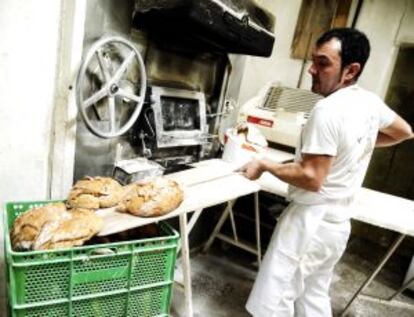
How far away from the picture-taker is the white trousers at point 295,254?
1898 mm

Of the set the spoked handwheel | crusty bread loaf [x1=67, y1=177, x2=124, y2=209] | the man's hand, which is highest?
the spoked handwheel

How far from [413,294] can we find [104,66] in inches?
135

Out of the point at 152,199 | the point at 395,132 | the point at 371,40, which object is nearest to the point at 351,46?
the point at 395,132

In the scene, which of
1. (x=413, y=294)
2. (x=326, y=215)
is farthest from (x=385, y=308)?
(x=326, y=215)

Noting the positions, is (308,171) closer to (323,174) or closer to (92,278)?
(323,174)

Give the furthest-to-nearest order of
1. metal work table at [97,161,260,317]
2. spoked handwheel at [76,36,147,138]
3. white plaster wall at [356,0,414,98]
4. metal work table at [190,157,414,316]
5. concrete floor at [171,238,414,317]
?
white plaster wall at [356,0,414,98]
concrete floor at [171,238,414,317]
metal work table at [190,157,414,316]
spoked handwheel at [76,36,147,138]
metal work table at [97,161,260,317]

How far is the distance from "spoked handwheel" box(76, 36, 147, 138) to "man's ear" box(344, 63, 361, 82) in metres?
1.09

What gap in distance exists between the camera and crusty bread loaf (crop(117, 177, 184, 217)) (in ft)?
5.32

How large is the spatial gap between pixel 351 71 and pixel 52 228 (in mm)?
1539

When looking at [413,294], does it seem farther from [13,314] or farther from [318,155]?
[13,314]

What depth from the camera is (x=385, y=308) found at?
3074 mm

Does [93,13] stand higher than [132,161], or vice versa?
[93,13]

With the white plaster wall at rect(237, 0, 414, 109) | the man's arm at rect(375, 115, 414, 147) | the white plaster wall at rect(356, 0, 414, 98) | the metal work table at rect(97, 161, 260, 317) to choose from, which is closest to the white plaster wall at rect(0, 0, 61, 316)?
the metal work table at rect(97, 161, 260, 317)

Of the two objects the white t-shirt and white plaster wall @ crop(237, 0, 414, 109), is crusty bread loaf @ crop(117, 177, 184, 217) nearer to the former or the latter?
the white t-shirt
